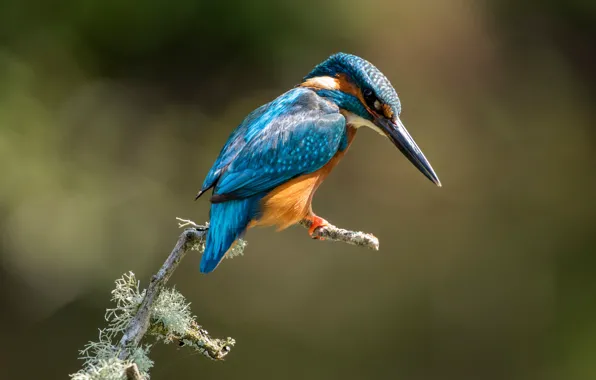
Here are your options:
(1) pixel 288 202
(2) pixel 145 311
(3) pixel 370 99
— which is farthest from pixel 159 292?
(3) pixel 370 99

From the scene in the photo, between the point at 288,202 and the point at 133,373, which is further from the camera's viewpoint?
Result: the point at 288,202

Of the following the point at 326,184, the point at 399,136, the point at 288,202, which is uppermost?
the point at 399,136

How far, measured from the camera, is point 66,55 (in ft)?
12.4

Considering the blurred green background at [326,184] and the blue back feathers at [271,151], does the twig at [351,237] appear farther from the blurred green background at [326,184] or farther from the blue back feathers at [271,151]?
the blurred green background at [326,184]

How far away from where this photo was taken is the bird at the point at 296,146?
1.85m

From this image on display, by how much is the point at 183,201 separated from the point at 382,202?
101 centimetres

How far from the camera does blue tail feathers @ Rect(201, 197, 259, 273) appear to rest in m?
1.66

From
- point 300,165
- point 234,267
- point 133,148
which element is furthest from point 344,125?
point 133,148

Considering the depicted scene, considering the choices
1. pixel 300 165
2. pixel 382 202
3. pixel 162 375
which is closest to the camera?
pixel 300 165

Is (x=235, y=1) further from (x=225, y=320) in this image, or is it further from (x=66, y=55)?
(x=225, y=320)

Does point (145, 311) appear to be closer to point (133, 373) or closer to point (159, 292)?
point (159, 292)

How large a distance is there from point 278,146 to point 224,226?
11.4 inches

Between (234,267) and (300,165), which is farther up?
(300,165)

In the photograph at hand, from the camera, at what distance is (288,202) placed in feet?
6.33
